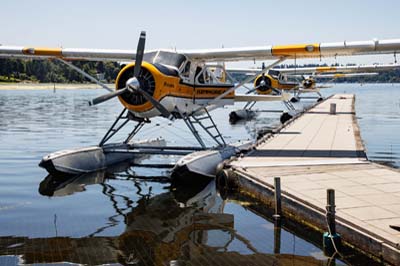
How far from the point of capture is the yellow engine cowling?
1023cm

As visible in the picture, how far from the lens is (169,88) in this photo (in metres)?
10.7

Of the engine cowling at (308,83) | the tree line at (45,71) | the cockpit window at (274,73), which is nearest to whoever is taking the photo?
the cockpit window at (274,73)

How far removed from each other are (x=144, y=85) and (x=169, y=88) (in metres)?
0.68

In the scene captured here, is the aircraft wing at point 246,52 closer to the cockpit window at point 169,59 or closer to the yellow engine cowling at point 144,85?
the cockpit window at point 169,59

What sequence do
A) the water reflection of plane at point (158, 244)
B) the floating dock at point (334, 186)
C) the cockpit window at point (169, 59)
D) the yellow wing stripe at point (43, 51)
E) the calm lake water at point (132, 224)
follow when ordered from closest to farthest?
1. the floating dock at point (334, 186)
2. the water reflection of plane at point (158, 244)
3. the calm lake water at point (132, 224)
4. the cockpit window at point (169, 59)
5. the yellow wing stripe at point (43, 51)

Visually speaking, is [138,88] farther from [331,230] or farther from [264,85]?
[264,85]

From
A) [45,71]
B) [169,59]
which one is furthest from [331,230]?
[45,71]

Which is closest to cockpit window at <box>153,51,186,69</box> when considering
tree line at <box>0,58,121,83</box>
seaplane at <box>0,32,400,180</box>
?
seaplane at <box>0,32,400,180</box>

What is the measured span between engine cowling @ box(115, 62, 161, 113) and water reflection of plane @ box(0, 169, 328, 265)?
2874 mm

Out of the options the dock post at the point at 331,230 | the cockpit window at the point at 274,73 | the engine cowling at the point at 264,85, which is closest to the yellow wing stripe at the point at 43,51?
the dock post at the point at 331,230

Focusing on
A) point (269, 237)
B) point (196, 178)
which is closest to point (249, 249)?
point (269, 237)

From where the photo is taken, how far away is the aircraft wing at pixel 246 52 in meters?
11.3

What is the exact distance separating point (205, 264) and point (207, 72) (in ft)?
26.5

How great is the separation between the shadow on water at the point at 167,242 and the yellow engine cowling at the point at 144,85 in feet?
7.68
